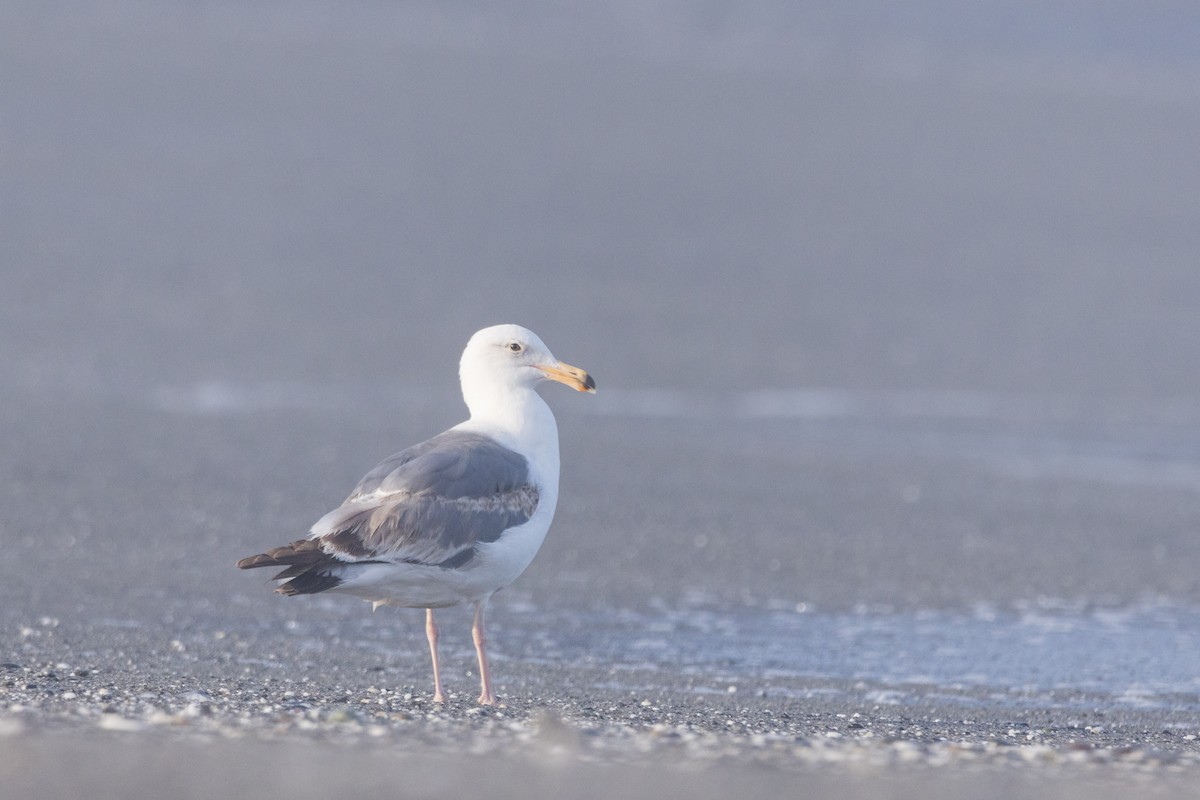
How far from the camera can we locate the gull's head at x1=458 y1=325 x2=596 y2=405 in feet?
24.7

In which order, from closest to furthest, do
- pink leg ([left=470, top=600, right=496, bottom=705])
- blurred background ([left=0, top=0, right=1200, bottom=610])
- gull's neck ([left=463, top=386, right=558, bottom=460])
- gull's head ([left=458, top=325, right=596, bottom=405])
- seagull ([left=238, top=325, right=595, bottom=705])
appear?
1. seagull ([left=238, top=325, right=595, bottom=705])
2. pink leg ([left=470, top=600, right=496, bottom=705])
3. gull's neck ([left=463, top=386, right=558, bottom=460])
4. gull's head ([left=458, top=325, right=596, bottom=405])
5. blurred background ([left=0, top=0, right=1200, bottom=610])

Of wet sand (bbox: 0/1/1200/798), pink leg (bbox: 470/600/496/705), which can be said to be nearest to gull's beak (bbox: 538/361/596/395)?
pink leg (bbox: 470/600/496/705)

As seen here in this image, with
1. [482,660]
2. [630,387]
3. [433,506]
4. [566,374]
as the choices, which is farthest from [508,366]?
[630,387]

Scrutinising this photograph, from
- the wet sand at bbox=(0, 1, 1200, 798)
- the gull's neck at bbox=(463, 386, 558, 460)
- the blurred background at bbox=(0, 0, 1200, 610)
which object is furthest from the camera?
the blurred background at bbox=(0, 0, 1200, 610)

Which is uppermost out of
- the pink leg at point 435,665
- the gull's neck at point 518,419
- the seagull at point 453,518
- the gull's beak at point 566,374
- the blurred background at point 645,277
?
the blurred background at point 645,277

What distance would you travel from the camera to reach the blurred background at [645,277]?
11.1 meters

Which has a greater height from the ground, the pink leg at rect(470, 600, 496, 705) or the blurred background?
the blurred background

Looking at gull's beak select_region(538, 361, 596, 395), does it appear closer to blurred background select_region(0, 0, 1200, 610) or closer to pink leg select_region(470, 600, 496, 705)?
pink leg select_region(470, 600, 496, 705)

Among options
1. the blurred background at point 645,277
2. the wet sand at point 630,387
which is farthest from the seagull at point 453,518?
the blurred background at point 645,277

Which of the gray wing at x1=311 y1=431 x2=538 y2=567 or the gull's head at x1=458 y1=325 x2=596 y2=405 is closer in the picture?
the gray wing at x1=311 y1=431 x2=538 y2=567

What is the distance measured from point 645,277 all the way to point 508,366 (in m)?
11.7

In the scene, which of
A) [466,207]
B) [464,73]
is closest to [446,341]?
[466,207]

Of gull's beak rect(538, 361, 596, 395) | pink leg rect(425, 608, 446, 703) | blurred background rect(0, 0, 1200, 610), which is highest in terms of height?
blurred background rect(0, 0, 1200, 610)

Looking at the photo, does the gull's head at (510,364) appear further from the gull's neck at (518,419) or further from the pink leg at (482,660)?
the pink leg at (482,660)
